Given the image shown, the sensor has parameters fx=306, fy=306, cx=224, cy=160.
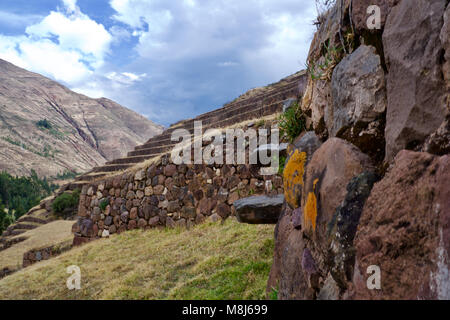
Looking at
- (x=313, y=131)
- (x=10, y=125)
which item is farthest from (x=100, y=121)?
(x=313, y=131)

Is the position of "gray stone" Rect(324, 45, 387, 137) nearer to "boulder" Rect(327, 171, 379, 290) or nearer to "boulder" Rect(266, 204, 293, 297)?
"boulder" Rect(327, 171, 379, 290)

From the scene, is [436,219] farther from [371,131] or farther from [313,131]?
[313,131]

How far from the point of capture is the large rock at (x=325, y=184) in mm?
1295

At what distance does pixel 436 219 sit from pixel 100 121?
100 meters

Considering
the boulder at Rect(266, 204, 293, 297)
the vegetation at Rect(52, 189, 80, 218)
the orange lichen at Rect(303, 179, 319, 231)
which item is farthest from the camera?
the vegetation at Rect(52, 189, 80, 218)

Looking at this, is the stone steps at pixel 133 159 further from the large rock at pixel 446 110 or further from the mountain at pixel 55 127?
the mountain at pixel 55 127

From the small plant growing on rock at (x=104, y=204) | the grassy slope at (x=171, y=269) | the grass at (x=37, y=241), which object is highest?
the small plant growing on rock at (x=104, y=204)

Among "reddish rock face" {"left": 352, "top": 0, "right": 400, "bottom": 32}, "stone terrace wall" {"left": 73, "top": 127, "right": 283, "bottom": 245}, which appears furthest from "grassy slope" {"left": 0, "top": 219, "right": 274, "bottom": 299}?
"reddish rock face" {"left": 352, "top": 0, "right": 400, "bottom": 32}

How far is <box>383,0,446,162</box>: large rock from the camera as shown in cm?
93

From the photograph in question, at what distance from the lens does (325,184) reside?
1.42 metres

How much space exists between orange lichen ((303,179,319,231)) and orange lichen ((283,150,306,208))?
23 cm

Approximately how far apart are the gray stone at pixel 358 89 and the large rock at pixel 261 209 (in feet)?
4.22

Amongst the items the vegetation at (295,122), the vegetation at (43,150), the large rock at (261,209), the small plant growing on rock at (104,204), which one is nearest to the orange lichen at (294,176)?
the vegetation at (295,122)

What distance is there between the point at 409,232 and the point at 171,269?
3643mm
